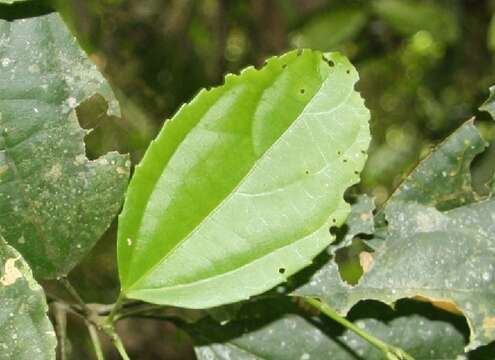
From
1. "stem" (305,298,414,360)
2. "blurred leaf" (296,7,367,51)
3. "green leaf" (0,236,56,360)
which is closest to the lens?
"green leaf" (0,236,56,360)

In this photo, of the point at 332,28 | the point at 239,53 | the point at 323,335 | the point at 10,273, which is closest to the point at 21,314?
the point at 10,273

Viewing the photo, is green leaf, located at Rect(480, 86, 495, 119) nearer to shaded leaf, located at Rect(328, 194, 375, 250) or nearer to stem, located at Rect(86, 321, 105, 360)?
shaded leaf, located at Rect(328, 194, 375, 250)

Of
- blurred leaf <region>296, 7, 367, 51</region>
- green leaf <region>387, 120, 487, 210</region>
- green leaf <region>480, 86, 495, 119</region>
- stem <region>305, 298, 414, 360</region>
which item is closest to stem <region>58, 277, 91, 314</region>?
stem <region>305, 298, 414, 360</region>

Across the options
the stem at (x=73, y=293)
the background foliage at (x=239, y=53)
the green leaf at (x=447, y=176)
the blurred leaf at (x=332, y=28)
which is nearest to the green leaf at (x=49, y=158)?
the stem at (x=73, y=293)

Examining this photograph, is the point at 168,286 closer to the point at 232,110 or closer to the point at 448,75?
the point at 232,110

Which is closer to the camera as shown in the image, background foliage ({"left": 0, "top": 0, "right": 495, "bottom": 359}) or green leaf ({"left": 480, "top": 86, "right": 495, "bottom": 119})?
green leaf ({"left": 480, "top": 86, "right": 495, "bottom": 119})

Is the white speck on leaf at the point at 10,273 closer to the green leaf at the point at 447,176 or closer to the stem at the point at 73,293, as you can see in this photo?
the stem at the point at 73,293
